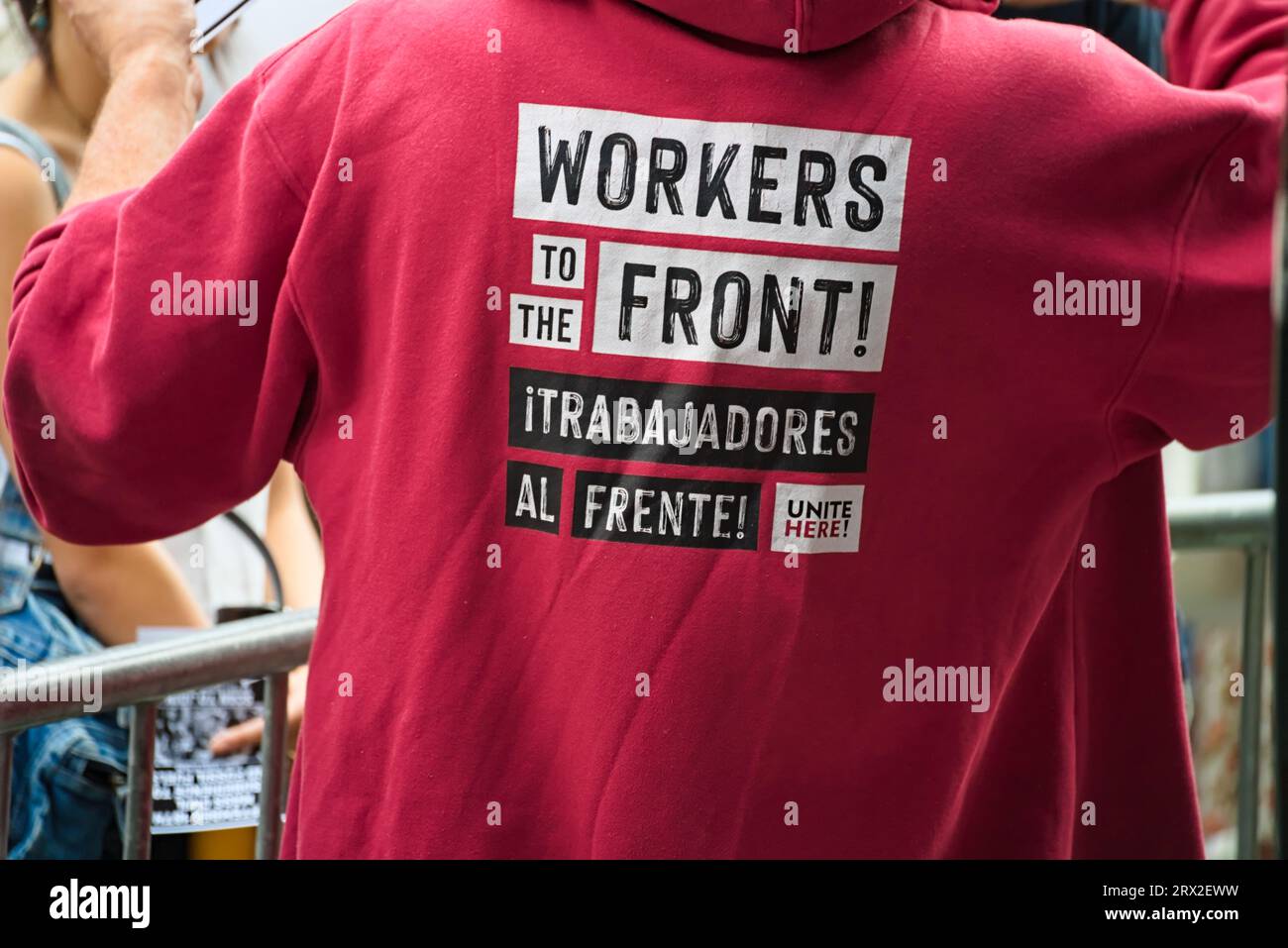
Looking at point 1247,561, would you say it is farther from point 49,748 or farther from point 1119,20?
point 49,748

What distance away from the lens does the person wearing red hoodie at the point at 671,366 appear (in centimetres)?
77

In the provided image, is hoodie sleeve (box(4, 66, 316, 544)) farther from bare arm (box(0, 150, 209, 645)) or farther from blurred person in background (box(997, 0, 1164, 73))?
blurred person in background (box(997, 0, 1164, 73))

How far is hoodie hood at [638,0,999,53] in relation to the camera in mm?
743

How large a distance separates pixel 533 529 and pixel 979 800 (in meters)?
0.35

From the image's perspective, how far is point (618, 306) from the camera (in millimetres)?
779

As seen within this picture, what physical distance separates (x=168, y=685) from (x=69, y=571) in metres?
0.18

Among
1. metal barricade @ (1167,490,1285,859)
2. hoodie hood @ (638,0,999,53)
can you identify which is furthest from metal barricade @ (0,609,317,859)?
metal barricade @ (1167,490,1285,859)

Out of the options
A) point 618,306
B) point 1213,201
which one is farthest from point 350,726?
point 1213,201

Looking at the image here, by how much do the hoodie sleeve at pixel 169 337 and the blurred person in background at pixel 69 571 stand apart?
0.36 m

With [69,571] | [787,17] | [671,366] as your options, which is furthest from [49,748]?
[787,17]

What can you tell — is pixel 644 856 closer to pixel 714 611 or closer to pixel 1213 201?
pixel 714 611

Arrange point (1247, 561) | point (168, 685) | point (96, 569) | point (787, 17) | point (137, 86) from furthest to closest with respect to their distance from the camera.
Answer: point (1247, 561) → point (96, 569) → point (168, 685) → point (137, 86) → point (787, 17)
